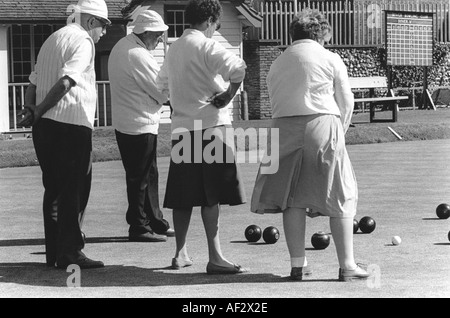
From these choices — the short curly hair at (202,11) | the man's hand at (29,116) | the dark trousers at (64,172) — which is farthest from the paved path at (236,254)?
the short curly hair at (202,11)

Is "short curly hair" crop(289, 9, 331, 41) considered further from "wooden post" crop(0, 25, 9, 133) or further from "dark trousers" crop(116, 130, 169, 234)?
"wooden post" crop(0, 25, 9, 133)

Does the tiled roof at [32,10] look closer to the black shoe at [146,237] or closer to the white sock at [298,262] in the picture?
the black shoe at [146,237]

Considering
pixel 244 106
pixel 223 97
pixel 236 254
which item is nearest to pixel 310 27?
pixel 223 97

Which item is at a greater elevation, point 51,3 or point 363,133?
point 51,3

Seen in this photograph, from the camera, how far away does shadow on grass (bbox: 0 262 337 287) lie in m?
8.27

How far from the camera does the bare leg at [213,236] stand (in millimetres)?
8648

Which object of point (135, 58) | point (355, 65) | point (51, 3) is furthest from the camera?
point (355, 65)

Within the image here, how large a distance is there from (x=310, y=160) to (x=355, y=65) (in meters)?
27.3

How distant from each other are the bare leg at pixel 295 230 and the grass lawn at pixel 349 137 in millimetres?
Result: 11596

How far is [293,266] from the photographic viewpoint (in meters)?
8.23

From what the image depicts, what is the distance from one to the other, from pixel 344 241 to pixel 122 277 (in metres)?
1.64

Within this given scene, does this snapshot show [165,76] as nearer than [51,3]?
Yes
